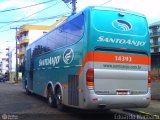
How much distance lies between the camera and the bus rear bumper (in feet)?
36.8

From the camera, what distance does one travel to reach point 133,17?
12.6 m

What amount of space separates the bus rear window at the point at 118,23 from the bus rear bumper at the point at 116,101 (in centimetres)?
226

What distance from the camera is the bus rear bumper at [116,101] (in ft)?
36.8

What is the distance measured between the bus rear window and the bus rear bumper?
226 cm

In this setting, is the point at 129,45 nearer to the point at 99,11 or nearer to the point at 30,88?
the point at 99,11

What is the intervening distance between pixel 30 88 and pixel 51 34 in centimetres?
628

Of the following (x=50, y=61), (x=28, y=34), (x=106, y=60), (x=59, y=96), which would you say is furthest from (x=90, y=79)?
(x=28, y=34)

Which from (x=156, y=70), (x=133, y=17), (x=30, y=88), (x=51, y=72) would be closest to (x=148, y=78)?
(x=133, y=17)

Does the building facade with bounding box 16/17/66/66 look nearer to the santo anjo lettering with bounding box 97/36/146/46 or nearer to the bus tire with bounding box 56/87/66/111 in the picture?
the bus tire with bounding box 56/87/66/111

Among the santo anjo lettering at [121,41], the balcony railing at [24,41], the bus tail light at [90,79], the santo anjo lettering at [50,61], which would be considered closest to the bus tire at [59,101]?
the santo anjo lettering at [50,61]

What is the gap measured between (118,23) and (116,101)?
2.77 meters

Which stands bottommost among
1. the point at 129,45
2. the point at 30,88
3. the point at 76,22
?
the point at 30,88

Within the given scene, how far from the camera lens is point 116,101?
11.5 metres

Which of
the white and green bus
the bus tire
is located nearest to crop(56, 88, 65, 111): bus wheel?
the bus tire
